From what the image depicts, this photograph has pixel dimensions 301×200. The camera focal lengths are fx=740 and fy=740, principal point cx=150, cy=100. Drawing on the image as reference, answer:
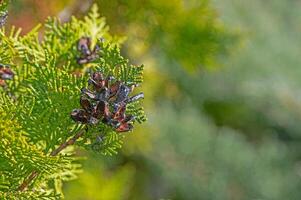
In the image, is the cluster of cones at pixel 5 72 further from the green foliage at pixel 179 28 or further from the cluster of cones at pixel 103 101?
the green foliage at pixel 179 28

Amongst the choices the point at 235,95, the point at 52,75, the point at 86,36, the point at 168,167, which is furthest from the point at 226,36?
the point at 235,95

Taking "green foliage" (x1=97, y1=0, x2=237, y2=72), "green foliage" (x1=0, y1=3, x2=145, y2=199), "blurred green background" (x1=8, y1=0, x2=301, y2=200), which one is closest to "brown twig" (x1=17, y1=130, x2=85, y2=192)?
"green foliage" (x1=0, y1=3, x2=145, y2=199)

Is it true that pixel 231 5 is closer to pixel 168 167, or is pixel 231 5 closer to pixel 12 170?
pixel 168 167

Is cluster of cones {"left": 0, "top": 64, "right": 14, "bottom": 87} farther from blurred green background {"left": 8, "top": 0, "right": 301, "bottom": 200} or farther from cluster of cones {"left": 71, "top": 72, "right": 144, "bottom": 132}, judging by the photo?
blurred green background {"left": 8, "top": 0, "right": 301, "bottom": 200}

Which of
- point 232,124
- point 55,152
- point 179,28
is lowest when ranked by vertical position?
point 55,152

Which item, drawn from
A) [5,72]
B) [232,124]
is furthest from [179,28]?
[232,124]

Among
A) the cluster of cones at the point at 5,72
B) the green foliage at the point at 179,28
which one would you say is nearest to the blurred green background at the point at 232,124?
the green foliage at the point at 179,28

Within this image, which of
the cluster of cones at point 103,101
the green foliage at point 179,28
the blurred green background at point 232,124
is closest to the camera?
the cluster of cones at point 103,101

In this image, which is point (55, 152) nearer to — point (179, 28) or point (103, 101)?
point (103, 101)

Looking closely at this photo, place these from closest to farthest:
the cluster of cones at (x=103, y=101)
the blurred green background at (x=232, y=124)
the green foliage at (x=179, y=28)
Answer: the cluster of cones at (x=103, y=101) < the green foliage at (x=179, y=28) < the blurred green background at (x=232, y=124)
